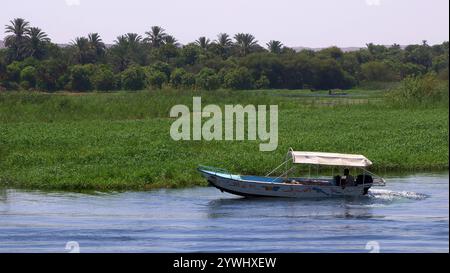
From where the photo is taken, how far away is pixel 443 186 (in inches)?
1282

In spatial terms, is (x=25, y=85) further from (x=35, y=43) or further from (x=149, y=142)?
(x=149, y=142)

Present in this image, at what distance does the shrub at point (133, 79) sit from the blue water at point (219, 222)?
64.3m

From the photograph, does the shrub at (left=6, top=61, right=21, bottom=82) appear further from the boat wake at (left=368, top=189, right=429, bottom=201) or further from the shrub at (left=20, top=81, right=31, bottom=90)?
the boat wake at (left=368, top=189, right=429, bottom=201)

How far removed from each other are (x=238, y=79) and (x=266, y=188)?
68.9m

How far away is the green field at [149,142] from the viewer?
34.3 metres

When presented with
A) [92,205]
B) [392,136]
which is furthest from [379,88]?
[92,205]

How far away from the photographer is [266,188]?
30.6 metres

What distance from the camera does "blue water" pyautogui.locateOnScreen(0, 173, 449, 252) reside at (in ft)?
76.0

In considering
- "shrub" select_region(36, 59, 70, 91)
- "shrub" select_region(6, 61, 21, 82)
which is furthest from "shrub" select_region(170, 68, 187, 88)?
"shrub" select_region(6, 61, 21, 82)

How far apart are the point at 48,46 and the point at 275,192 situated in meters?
86.2

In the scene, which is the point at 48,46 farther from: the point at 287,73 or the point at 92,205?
the point at 92,205

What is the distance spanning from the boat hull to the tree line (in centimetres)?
6052

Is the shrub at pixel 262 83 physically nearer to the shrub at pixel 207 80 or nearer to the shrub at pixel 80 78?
the shrub at pixel 207 80

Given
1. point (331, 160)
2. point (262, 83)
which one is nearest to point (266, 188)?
point (331, 160)
